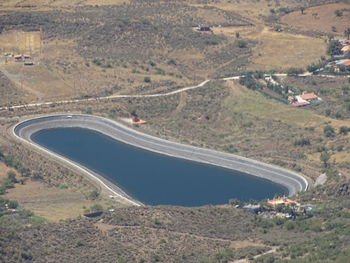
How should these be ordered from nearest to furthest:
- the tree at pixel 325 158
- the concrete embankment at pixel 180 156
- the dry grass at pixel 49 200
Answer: the dry grass at pixel 49 200 → the concrete embankment at pixel 180 156 → the tree at pixel 325 158

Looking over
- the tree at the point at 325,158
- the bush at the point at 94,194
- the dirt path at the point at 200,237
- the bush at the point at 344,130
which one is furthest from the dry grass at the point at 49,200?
the bush at the point at 344,130

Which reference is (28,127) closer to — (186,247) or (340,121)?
(340,121)

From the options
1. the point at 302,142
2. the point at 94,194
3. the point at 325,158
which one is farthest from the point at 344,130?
the point at 94,194

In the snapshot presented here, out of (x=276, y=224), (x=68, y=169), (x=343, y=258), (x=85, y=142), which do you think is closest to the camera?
(x=343, y=258)

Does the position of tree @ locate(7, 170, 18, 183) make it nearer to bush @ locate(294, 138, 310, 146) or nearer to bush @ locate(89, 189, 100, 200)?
bush @ locate(89, 189, 100, 200)

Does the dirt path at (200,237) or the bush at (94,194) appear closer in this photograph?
the dirt path at (200,237)

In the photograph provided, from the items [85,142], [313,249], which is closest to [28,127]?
[85,142]

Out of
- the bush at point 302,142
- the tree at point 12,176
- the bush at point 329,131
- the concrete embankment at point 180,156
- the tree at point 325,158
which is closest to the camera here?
the tree at point 12,176

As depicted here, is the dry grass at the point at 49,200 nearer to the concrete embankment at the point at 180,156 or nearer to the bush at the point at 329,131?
the concrete embankment at the point at 180,156

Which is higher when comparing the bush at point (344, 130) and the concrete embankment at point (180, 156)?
the bush at point (344, 130)

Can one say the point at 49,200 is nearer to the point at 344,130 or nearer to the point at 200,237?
the point at 200,237

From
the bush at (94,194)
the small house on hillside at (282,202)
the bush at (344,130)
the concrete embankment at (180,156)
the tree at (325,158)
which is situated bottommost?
the concrete embankment at (180,156)
